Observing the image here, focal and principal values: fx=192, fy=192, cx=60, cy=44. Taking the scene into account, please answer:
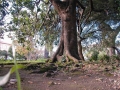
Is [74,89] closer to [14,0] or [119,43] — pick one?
[14,0]

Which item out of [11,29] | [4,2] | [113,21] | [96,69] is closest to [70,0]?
[4,2]

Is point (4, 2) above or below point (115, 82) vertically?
above

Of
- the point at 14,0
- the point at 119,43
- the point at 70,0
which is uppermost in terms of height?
the point at 14,0

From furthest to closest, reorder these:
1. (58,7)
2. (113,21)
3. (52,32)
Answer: (113,21)
(52,32)
(58,7)

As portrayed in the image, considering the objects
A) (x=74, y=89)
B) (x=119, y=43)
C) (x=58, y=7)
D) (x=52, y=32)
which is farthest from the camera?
(x=119, y=43)

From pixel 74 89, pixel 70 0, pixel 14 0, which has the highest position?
pixel 14 0

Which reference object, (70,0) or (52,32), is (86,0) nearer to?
(52,32)

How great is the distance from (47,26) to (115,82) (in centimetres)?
955

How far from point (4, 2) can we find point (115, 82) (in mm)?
6591

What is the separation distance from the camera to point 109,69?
4.64 m

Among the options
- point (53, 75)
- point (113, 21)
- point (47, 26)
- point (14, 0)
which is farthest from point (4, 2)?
point (113, 21)

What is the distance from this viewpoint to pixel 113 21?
1530 cm

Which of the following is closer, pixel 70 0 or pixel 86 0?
pixel 70 0

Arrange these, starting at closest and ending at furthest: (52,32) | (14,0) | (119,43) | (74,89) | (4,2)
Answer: (74,89), (4,2), (14,0), (52,32), (119,43)
